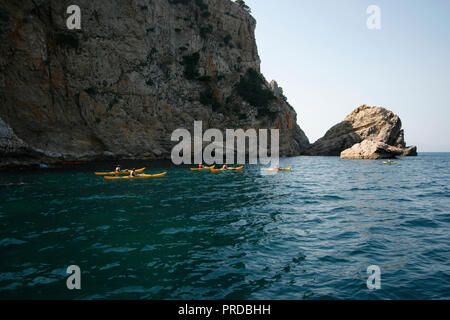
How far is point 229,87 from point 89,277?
60.2 meters

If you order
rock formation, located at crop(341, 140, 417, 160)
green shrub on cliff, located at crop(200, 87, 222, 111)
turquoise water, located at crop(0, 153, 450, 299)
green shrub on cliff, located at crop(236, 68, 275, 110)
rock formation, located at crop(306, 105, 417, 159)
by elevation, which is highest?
green shrub on cliff, located at crop(236, 68, 275, 110)

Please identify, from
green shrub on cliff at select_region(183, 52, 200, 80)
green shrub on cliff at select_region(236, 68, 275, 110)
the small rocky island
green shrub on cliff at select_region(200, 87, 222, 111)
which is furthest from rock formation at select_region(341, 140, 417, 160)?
green shrub on cliff at select_region(183, 52, 200, 80)

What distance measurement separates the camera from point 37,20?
3944 centimetres

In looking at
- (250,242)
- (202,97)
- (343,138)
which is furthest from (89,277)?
(343,138)

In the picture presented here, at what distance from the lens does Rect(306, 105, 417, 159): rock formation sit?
234 feet

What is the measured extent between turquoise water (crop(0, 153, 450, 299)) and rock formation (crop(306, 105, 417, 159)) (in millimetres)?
54679

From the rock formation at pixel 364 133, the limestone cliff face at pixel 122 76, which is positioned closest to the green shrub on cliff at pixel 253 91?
the limestone cliff face at pixel 122 76

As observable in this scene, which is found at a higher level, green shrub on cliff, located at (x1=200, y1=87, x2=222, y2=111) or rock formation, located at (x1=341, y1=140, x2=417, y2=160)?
green shrub on cliff, located at (x1=200, y1=87, x2=222, y2=111)

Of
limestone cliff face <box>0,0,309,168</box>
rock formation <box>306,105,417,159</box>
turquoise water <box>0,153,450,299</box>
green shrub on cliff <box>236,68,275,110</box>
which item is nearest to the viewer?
turquoise water <box>0,153,450,299</box>

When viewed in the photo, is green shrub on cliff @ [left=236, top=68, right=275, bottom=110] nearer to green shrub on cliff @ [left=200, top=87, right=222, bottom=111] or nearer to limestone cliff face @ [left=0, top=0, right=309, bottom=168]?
limestone cliff face @ [left=0, top=0, right=309, bottom=168]

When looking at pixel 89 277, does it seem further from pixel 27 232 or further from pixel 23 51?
pixel 23 51

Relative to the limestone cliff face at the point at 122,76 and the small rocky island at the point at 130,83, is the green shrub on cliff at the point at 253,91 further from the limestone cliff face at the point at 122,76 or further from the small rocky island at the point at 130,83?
the limestone cliff face at the point at 122,76

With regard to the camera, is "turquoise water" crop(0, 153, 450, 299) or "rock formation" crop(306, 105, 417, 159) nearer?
"turquoise water" crop(0, 153, 450, 299)

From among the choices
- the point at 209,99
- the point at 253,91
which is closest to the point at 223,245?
the point at 209,99
